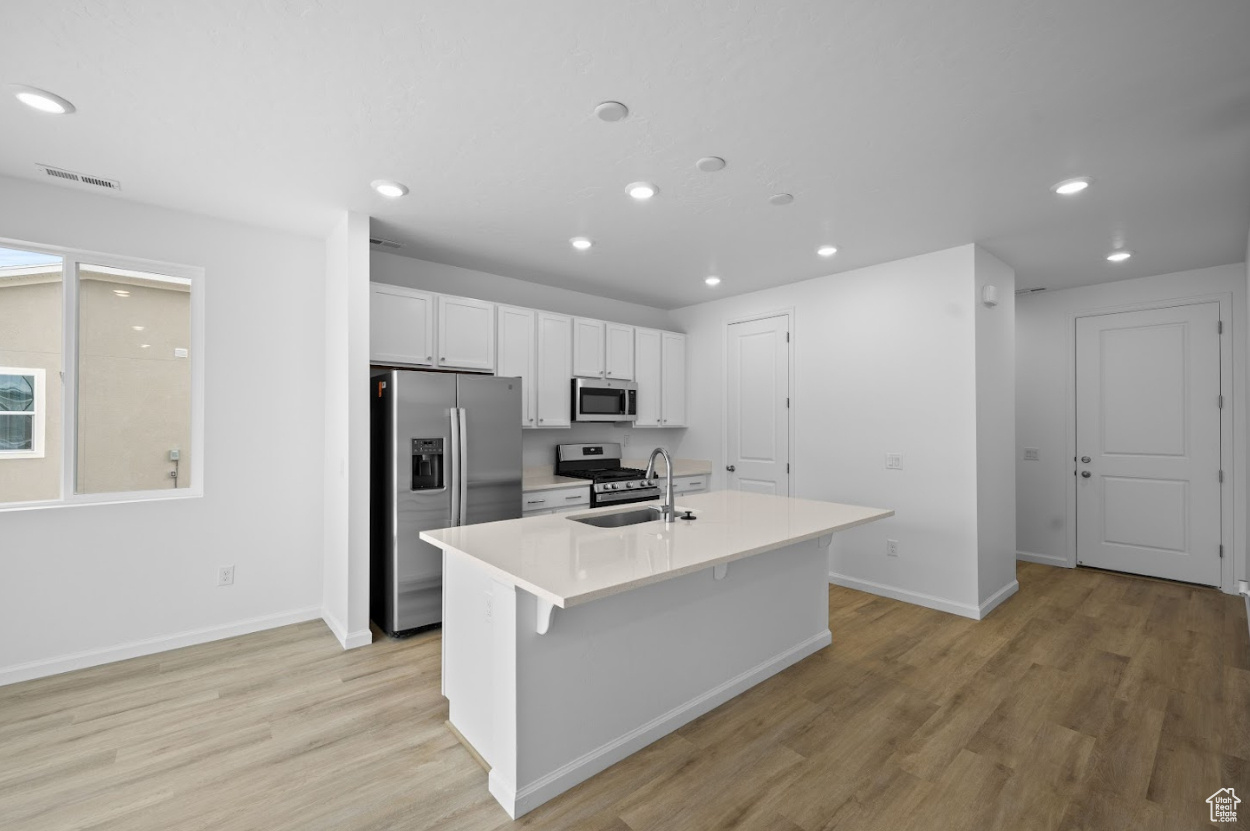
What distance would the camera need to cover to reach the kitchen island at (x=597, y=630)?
6.21 feet

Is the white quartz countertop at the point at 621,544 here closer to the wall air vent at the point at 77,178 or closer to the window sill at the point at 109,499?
the window sill at the point at 109,499

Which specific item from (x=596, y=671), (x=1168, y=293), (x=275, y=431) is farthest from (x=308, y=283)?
(x=1168, y=293)

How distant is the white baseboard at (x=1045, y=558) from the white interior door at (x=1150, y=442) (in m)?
0.14

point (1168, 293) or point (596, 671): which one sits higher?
point (1168, 293)

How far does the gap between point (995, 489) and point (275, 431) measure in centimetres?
505

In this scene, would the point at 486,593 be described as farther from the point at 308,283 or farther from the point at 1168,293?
the point at 1168,293

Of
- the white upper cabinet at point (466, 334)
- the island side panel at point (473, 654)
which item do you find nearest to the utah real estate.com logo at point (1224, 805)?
the island side panel at point (473, 654)

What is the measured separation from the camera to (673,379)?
5.71 metres

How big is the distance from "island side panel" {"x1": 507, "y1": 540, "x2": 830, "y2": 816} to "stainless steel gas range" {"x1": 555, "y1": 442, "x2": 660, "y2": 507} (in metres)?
1.90

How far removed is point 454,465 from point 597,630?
183 cm

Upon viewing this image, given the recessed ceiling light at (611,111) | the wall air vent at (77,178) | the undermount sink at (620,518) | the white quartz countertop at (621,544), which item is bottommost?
the undermount sink at (620,518)

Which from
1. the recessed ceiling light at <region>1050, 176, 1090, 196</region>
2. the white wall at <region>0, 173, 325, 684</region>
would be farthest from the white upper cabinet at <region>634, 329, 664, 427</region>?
the recessed ceiling light at <region>1050, 176, 1090, 196</region>

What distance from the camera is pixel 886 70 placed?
1.87m

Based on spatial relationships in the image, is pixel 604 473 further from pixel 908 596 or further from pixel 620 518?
pixel 908 596
